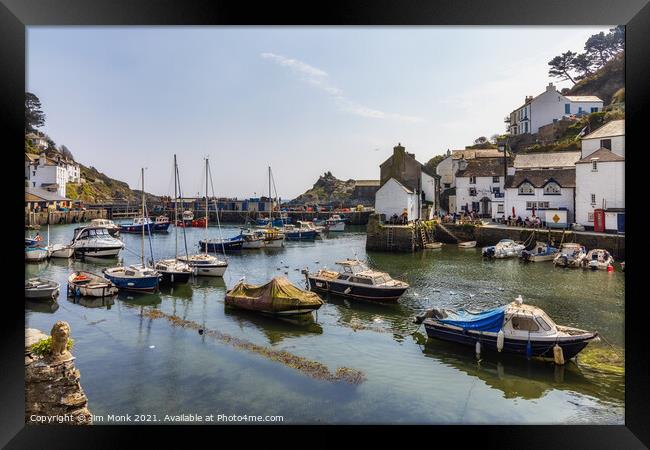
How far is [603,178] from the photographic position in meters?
18.7

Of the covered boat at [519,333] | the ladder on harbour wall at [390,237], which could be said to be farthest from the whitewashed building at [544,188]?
the covered boat at [519,333]

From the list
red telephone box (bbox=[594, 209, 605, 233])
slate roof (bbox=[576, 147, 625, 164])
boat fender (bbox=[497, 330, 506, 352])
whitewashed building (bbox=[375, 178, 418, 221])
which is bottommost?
boat fender (bbox=[497, 330, 506, 352])

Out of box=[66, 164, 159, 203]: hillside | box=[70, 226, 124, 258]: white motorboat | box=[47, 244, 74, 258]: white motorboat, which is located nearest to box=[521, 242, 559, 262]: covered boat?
box=[70, 226, 124, 258]: white motorboat

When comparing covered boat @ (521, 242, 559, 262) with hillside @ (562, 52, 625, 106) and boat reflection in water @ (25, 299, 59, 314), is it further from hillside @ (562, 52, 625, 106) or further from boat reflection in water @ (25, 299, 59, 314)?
boat reflection in water @ (25, 299, 59, 314)

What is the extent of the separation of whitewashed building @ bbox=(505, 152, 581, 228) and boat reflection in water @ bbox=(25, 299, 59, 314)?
21722mm

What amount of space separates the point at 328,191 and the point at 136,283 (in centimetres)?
5127

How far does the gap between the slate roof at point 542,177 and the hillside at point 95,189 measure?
78.6 ft

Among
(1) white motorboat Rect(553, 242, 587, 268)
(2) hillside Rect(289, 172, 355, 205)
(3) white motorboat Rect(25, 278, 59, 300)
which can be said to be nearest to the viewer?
(3) white motorboat Rect(25, 278, 59, 300)

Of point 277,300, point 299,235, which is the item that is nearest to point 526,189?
point 299,235

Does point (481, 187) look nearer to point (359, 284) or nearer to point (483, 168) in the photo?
point (483, 168)

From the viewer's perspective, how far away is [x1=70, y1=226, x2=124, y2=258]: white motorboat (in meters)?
22.0

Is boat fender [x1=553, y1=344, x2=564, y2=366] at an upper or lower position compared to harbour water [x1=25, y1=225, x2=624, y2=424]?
upper

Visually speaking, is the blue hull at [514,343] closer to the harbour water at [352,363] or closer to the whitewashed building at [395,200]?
the harbour water at [352,363]

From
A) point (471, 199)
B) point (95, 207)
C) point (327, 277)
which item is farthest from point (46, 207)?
point (471, 199)
